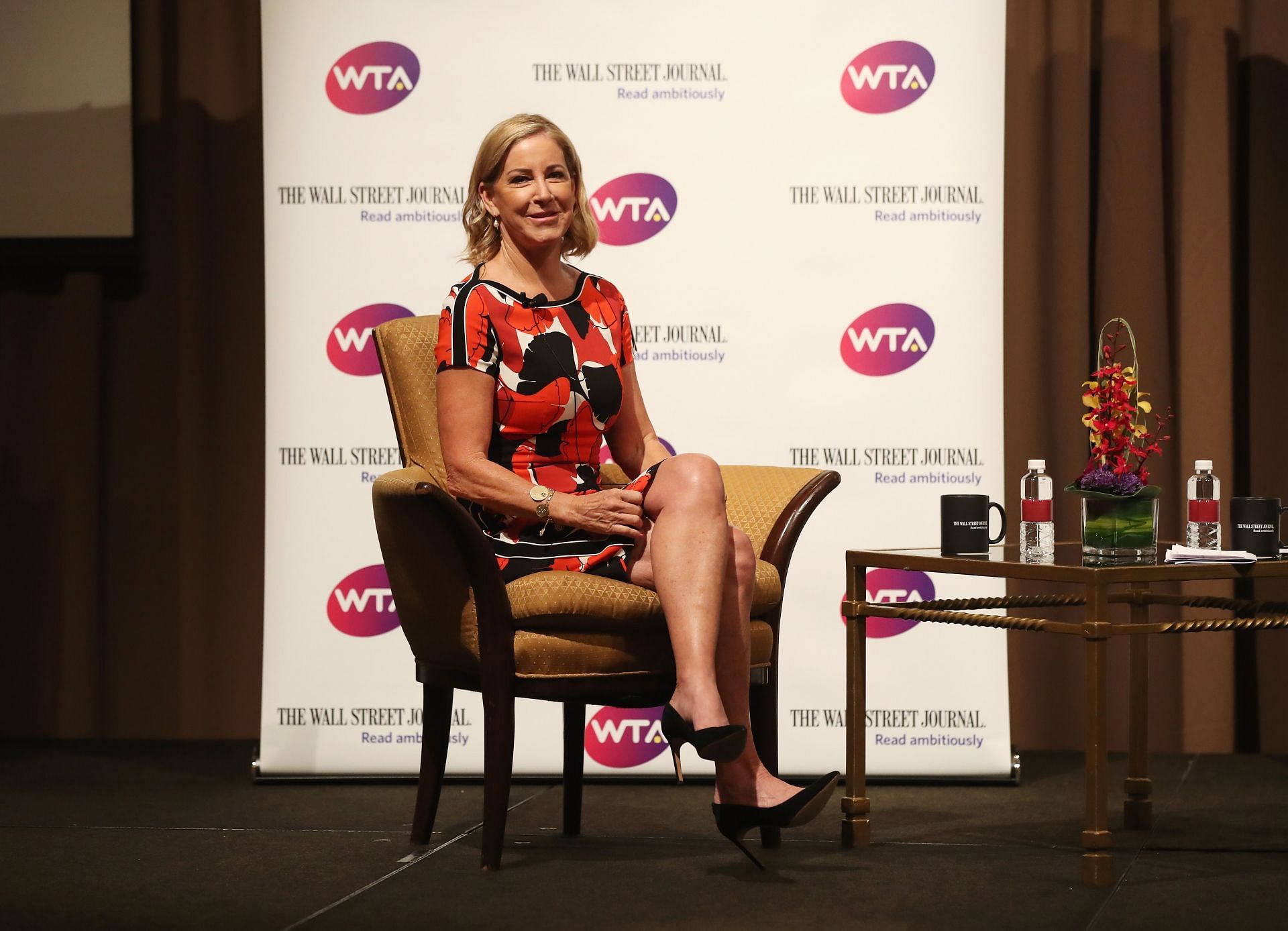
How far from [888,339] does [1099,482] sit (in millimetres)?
1021

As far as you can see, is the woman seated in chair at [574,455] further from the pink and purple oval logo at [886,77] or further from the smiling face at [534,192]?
the pink and purple oval logo at [886,77]

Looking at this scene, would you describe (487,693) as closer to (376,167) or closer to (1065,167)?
(376,167)

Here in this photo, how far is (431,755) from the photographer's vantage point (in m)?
2.73

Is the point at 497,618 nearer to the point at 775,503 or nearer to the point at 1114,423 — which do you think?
the point at 775,503

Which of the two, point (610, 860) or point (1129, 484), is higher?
point (1129, 484)

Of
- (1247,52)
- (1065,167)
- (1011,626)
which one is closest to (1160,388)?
(1065,167)

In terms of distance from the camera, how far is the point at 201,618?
13.6 ft

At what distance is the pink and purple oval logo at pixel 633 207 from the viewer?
3.51 metres

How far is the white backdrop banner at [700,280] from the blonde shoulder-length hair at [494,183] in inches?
23.6

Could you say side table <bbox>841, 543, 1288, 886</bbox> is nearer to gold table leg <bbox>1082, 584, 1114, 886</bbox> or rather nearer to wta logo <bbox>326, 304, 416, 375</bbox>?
gold table leg <bbox>1082, 584, 1114, 886</bbox>

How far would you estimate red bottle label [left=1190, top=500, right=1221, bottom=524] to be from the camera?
2.66 metres

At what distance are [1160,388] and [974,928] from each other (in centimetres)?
219

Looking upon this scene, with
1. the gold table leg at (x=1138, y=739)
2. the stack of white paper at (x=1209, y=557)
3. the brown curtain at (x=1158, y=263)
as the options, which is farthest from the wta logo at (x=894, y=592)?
the stack of white paper at (x=1209, y=557)

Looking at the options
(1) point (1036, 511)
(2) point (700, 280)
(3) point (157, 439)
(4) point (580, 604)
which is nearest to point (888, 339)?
(2) point (700, 280)
